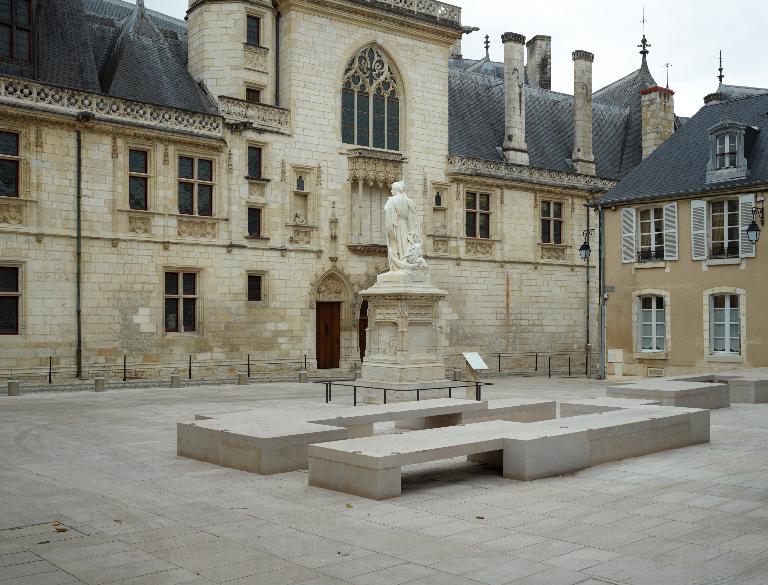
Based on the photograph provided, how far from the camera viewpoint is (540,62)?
4281 centimetres

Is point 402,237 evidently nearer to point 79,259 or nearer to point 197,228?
point 197,228

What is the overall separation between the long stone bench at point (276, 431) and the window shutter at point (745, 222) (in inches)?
544

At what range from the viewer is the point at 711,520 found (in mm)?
7203

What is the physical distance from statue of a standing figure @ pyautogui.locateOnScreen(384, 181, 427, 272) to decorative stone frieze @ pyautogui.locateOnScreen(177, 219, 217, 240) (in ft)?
30.3

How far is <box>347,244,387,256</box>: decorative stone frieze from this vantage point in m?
28.8

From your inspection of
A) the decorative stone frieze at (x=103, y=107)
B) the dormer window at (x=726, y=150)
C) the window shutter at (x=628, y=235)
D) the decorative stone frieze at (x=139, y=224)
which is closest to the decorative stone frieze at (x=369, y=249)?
the decorative stone frieze at (x=103, y=107)

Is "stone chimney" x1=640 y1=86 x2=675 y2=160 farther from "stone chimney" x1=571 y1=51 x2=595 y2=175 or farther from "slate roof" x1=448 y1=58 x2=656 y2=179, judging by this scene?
"stone chimney" x1=571 y1=51 x2=595 y2=175

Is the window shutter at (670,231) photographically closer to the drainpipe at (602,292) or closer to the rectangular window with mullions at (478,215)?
the drainpipe at (602,292)

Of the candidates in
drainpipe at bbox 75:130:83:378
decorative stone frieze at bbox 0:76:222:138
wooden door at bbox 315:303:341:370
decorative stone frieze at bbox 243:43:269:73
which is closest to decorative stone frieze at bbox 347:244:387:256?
wooden door at bbox 315:303:341:370

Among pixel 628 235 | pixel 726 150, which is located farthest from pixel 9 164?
pixel 726 150

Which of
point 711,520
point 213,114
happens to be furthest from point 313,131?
point 711,520

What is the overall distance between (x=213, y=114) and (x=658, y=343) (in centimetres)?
1489

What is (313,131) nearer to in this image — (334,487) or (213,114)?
(213,114)

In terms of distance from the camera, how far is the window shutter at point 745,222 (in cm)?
2350
